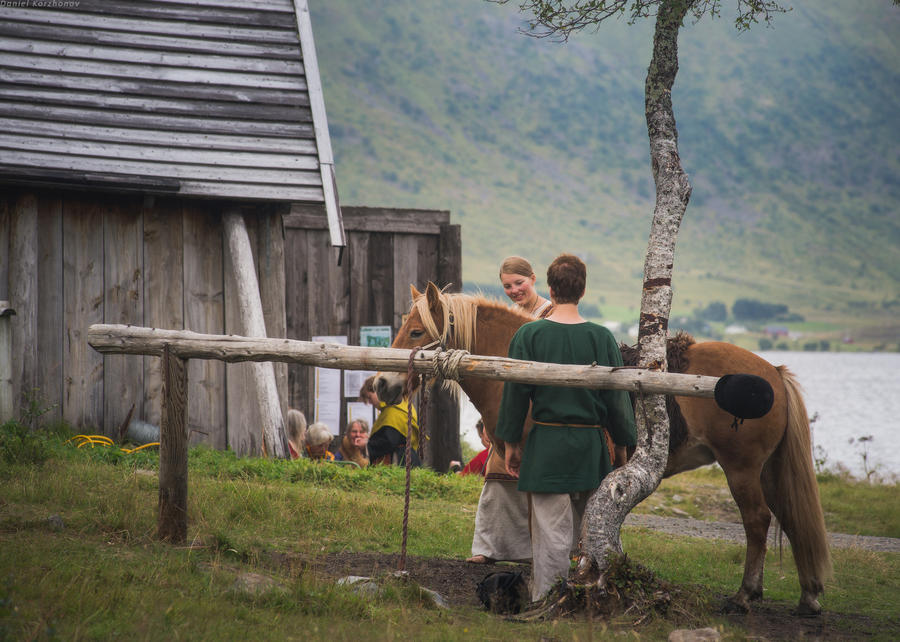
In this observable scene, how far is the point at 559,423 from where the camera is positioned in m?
5.05

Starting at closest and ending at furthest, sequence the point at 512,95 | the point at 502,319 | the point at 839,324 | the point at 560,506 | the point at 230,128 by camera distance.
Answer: the point at 560,506
the point at 502,319
the point at 230,128
the point at 839,324
the point at 512,95

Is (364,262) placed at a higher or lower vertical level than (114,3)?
lower

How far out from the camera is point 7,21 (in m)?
9.05

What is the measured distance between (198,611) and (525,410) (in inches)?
84.9

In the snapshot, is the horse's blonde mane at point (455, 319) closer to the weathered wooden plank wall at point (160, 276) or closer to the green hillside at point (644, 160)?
the weathered wooden plank wall at point (160, 276)

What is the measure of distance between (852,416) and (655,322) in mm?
28215

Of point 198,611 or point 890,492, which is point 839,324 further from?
point 198,611

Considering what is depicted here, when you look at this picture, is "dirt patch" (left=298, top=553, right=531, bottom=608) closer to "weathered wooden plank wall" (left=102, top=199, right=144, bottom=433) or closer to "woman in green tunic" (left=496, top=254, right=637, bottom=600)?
"woman in green tunic" (left=496, top=254, right=637, bottom=600)

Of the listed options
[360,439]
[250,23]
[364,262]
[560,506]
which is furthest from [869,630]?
[250,23]

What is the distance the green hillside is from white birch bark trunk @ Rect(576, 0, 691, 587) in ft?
311

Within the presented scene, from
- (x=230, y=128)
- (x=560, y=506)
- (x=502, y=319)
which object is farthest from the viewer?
(x=230, y=128)

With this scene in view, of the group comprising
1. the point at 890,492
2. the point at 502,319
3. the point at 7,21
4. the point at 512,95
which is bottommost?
the point at 890,492

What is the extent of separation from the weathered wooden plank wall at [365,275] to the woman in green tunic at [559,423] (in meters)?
5.37

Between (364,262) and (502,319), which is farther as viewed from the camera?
(364,262)
